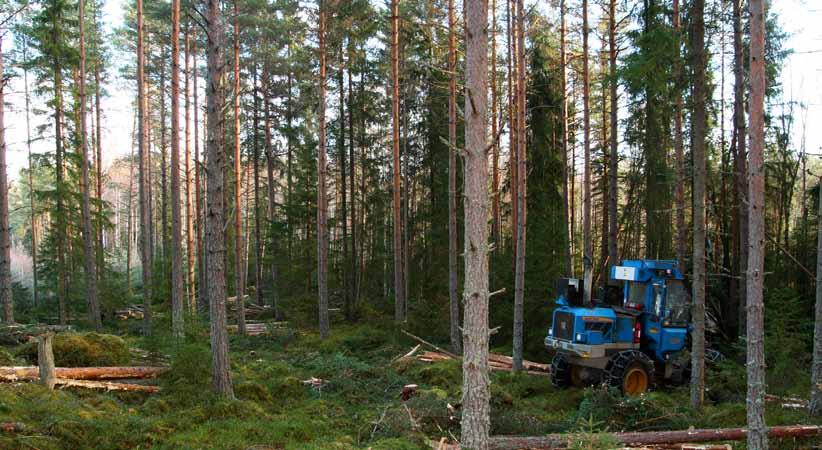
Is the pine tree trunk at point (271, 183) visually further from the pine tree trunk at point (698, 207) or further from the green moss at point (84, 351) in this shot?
the pine tree trunk at point (698, 207)

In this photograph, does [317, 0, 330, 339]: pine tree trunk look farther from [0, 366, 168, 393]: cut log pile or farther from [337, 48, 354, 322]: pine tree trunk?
[0, 366, 168, 393]: cut log pile

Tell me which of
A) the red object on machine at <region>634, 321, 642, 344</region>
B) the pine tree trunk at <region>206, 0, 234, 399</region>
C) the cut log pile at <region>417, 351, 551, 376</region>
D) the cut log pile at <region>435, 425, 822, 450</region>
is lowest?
the cut log pile at <region>417, 351, 551, 376</region>

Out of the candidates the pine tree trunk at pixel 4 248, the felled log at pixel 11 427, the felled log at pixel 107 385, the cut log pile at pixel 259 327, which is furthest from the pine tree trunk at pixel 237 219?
the felled log at pixel 11 427

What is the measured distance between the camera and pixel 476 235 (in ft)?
17.0

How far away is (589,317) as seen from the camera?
1111 cm

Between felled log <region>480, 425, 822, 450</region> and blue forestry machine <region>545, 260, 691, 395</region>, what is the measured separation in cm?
331

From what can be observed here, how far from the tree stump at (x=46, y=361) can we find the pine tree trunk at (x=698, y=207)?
11.0 metres

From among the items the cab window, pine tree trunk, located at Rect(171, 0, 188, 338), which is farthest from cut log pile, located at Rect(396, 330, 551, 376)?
pine tree trunk, located at Rect(171, 0, 188, 338)

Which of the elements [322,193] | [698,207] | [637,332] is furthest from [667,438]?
[322,193]

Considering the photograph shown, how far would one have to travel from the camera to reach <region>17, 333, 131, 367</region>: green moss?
10727 mm

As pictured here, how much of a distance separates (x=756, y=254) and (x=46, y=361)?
10907 mm

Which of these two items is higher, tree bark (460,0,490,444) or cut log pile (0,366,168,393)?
tree bark (460,0,490,444)

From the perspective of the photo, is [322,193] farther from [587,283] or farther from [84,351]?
[587,283]

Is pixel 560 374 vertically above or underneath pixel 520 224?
underneath
